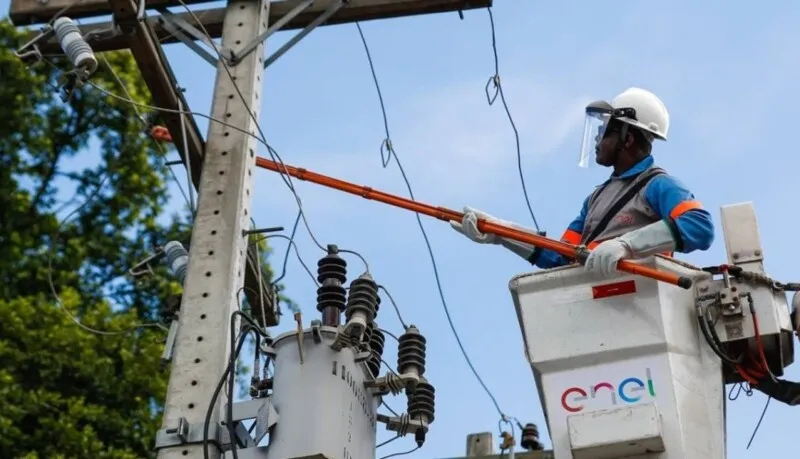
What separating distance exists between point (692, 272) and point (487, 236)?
0.98m

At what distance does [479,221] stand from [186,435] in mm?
1440

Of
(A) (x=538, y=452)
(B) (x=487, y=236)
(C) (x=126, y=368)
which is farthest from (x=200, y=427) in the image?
(C) (x=126, y=368)

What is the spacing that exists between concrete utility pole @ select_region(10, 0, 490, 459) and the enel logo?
2.82 feet

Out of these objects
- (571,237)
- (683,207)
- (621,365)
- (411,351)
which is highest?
(571,237)

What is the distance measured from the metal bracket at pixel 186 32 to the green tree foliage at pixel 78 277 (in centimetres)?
523

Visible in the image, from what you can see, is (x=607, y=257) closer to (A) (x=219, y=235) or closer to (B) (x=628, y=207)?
(B) (x=628, y=207)

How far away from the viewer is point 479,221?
533 centimetres

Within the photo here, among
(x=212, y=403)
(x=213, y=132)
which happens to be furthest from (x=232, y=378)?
(x=213, y=132)

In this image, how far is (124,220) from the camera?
48.9 ft

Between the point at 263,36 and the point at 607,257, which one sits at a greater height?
the point at 263,36

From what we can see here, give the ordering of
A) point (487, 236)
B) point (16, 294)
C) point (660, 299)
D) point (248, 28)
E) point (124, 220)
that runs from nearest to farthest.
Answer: point (660, 299)
point (487, 236)
point (248, 28)
point (16, 294)
point (124, 220)

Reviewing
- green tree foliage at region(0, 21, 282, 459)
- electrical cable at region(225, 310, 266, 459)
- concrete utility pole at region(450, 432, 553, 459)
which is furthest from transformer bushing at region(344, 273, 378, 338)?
green tree foliage at region(0, 21, 282, 459)

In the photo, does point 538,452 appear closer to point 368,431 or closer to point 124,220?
point 368,431

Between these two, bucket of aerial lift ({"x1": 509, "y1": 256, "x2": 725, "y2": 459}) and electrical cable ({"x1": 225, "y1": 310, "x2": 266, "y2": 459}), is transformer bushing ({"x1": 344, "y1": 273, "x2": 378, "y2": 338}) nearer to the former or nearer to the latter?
electrical cable ({"x1": 225, "y1": 310, "x2": 266, "y2": 459})
